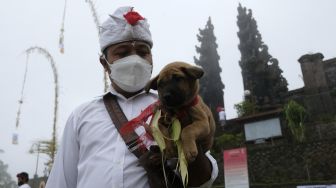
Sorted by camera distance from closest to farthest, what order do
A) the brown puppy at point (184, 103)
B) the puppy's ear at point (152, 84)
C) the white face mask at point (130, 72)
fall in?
the brown puppy at point (184, 103), the puppy's ear at point (152, 84), the white face mask at point (130, 72)

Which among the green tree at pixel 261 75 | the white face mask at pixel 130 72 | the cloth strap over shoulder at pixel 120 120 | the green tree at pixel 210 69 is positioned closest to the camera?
the cloth strap over shoulder at pixel 120 120

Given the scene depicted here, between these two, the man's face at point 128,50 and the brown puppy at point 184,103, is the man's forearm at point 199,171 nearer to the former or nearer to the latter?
the brown puppy at point 184,103

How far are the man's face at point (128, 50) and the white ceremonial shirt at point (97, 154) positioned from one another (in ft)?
0.97

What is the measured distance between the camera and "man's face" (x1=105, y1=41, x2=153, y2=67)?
264 cm

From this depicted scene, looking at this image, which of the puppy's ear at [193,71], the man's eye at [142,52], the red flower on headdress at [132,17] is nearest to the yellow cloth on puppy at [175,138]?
the puppy's ear at [193,71]

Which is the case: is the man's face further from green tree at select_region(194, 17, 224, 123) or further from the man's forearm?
green tree at select_region(194, 17, 224, 123)

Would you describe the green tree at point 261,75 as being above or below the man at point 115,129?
above

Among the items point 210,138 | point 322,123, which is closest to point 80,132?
point 210,138

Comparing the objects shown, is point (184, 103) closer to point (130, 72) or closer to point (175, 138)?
point (175, 138)

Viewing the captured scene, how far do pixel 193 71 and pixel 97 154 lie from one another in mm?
800

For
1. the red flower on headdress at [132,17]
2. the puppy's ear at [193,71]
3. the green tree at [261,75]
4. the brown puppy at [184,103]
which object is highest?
the green tree at [261,75]

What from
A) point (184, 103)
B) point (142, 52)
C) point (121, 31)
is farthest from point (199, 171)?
point (121, 31)

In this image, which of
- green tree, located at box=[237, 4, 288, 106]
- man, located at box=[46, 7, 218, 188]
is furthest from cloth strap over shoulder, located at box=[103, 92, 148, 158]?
green tree, located at box=[237, 4, 288, 106]

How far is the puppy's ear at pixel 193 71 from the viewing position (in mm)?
2167
